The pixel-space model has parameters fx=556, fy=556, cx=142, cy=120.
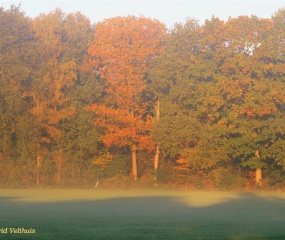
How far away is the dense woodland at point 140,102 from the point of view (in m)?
48.5

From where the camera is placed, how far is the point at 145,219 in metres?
25.0

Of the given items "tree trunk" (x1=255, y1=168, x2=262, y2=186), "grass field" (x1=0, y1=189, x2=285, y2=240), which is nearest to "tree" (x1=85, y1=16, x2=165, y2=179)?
"tree trunk" (x1=255, y1=168, x2=262, y2=186)

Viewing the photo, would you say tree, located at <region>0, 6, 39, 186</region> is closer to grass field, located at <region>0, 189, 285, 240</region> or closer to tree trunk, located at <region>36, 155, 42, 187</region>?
tree trunk, located at <region>36, 155, 42, 187</region>

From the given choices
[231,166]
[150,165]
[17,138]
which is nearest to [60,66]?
[17,138]

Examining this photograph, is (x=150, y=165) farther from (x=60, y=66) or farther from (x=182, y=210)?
(x=182, y=210)

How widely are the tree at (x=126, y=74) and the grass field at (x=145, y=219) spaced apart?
15.1 meters

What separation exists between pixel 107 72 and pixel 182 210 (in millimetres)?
25576

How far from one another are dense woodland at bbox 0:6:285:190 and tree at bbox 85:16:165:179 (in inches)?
3.9

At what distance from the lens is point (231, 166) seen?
51.4 m

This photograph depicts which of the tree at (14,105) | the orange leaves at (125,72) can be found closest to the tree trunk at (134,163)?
the orange leaves at (125,72)

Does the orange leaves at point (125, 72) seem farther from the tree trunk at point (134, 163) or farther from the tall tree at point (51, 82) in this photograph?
the tall tree at point (51, 82)

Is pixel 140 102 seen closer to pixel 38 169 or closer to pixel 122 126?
pixel 122 126

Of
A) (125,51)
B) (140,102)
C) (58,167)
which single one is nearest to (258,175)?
(140,102)

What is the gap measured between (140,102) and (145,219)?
29158mm
